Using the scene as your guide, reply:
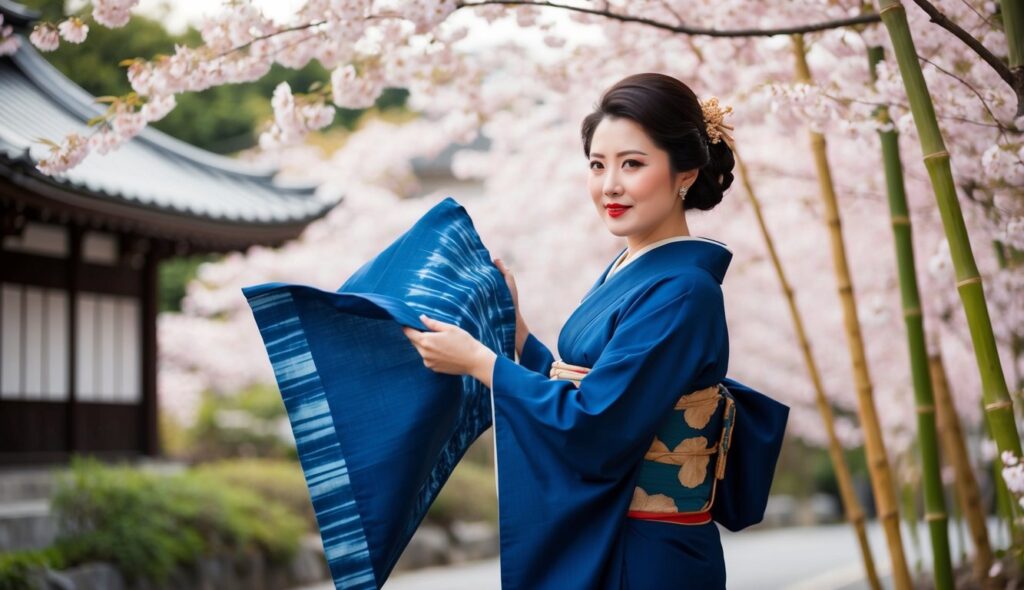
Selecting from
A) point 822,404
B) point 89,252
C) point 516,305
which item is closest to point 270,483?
point 89,252

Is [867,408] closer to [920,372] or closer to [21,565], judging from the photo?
[920,372]

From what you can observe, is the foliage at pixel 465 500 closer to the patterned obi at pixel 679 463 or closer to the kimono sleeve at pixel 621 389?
the patterned obi at pixel 679 463

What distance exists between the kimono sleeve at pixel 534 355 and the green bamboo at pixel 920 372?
1399 millimetres

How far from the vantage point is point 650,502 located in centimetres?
263

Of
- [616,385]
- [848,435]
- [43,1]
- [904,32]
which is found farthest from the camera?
[43,1]

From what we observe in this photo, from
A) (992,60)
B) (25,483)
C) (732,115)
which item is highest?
(732,115)

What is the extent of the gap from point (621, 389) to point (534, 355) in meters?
0.78

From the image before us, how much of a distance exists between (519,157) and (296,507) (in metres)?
4.90

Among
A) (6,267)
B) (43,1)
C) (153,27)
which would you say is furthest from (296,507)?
(153,27)

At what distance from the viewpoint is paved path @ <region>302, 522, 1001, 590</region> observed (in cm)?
1082

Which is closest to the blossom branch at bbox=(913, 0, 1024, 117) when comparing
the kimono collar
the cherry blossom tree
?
the cherry blossom tree

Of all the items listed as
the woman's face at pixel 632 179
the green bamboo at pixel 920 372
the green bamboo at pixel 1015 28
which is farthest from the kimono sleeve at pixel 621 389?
the green bamboo at pixel 920 372

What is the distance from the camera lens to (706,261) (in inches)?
106

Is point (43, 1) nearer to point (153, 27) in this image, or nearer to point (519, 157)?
point (153, 27)
